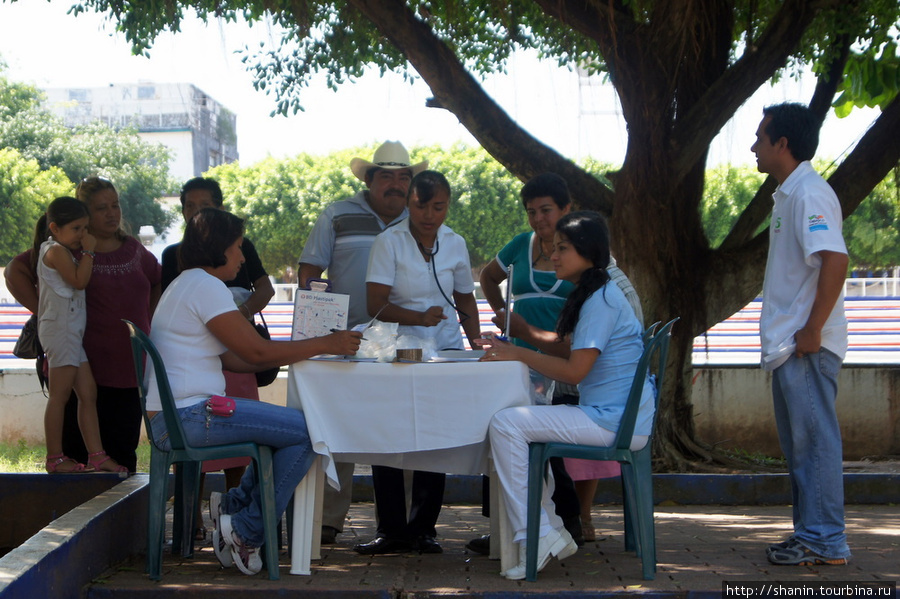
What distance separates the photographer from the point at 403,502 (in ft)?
14.7

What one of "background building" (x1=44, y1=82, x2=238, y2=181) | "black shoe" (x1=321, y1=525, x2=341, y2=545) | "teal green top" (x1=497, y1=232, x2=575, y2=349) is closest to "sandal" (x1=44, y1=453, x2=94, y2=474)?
"black shoe" (x1=321, y1=525, x2=341, y2=545)

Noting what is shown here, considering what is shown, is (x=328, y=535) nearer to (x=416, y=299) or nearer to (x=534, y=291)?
(x=416, y=299)

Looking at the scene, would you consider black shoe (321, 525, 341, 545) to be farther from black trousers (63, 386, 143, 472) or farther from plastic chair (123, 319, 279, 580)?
black trousers (63, 386, 143, 472)

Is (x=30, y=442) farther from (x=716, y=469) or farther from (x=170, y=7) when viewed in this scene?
(x=716, y=469)

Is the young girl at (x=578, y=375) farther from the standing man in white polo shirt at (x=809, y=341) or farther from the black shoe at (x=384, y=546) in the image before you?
the black shoe at (x=384, y=546)

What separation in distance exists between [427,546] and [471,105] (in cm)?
397

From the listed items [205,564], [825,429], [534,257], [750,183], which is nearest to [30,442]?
[205,564]

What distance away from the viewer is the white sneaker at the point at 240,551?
12.7 ft

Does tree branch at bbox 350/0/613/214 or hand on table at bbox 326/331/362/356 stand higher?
tree branch at bbox 350/0/613/214

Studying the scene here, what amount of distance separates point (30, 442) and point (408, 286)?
22.3ft

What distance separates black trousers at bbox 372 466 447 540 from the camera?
14.5ft

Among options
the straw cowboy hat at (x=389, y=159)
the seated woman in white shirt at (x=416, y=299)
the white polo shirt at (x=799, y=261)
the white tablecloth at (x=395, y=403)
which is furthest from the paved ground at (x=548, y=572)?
the straw cowboy hat at (x=389, y=159)

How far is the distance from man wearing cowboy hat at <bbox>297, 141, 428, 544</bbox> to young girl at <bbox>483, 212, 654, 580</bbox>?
1.44 m

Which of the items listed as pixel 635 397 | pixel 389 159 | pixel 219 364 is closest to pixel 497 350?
pixel 635 397
